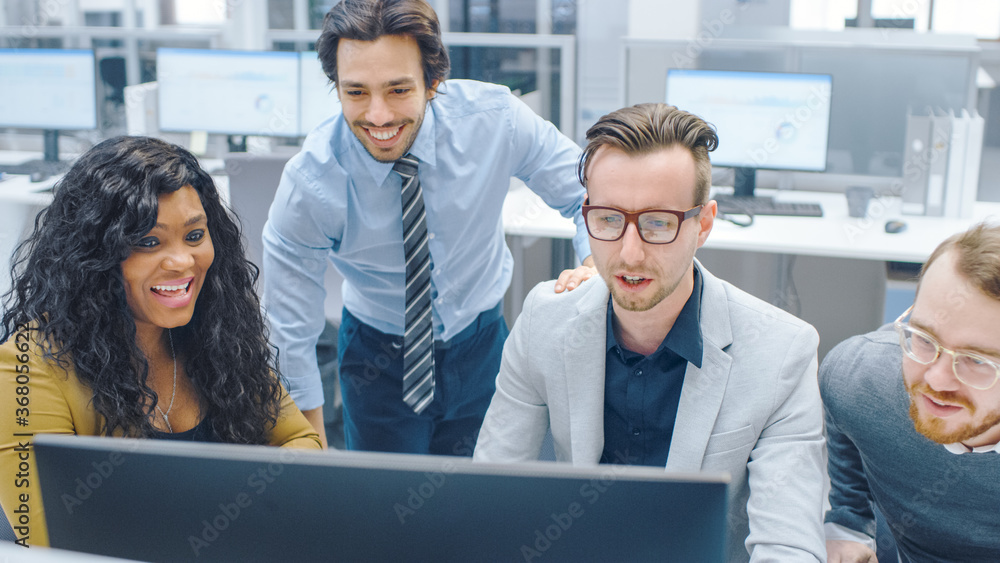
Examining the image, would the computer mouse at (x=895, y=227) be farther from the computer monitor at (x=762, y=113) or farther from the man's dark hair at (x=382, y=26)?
the man's dark hair at (x=382, y=26)

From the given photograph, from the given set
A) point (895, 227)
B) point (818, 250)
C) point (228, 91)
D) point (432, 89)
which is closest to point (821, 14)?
point (895, 227)

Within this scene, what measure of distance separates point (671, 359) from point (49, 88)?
11.0 ft

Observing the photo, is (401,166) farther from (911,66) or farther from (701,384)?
(911,66)

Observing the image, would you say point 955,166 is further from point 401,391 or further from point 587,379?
point 587,379

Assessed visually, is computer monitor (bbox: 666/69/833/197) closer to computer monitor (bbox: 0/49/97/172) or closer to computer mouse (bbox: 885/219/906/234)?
computer mouse (bbox: 885/219/906/234)

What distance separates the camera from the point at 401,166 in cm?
162

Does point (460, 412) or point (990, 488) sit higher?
point (990, 488)

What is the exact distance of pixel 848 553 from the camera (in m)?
1.10

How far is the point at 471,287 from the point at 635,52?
186 cm

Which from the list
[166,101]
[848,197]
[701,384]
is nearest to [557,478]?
[701,384]

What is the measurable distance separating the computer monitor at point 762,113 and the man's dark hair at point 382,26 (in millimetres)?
1707

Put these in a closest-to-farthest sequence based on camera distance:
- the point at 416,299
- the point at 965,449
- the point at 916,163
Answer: the point at 965,449 < the point at 416,299 < the point at 916,163

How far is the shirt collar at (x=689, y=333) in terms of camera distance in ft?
3.70

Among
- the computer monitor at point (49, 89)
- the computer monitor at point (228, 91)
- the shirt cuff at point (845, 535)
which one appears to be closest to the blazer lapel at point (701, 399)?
the shirt cuff at point (845, 535)
